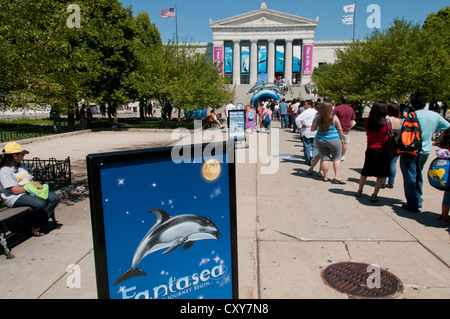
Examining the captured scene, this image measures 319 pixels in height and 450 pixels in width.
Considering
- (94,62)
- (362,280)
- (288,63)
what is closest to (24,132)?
(94,62)

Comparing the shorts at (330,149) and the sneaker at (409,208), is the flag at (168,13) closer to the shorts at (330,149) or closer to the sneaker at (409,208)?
the shorts at (330,149)

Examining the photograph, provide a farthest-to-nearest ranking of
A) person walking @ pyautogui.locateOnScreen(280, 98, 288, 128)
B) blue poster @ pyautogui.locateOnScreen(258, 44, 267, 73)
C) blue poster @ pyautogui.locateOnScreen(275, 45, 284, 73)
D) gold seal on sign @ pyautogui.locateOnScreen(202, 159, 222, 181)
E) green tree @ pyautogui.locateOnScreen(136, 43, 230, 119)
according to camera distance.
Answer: blue poster @ pyautogui.locateOnScreen(275, 45, 284, 73)
blue poster @ pyautogui.locateOnScreen(258, 44, 267, 73)
green tree @ pyautogui.locateOnScreen(136, 43, 230, 119)
person walking @ pyautogui.locateOnScreen(280, 98, 288, 128)
gold seal on sign @ pyautogui.locateOnScreen(202, 159, 222, 181)

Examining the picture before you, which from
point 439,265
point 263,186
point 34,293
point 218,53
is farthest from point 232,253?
point 218,53

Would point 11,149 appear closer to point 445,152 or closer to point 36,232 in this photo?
Answer: point 36,232

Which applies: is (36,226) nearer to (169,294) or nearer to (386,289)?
(169,294)

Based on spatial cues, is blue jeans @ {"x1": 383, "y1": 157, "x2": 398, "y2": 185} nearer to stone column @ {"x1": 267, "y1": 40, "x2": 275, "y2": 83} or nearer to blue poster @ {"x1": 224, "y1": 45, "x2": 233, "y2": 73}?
stone column @ {"x1": 267, "y1": 40, "x2": 275, "y2": 83}

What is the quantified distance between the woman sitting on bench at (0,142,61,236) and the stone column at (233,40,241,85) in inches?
2764

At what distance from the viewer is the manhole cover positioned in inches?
138

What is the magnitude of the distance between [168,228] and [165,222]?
4 centimetres

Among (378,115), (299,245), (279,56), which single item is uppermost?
(279,56)

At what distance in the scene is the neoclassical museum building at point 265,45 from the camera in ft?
237

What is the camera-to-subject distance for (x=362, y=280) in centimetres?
373

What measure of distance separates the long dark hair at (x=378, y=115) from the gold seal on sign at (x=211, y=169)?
4.78 metres

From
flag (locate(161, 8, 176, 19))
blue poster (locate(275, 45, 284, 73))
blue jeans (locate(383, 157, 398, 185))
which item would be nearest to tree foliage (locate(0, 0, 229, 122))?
blue jeans (locate(383, 157, 398, 185))
